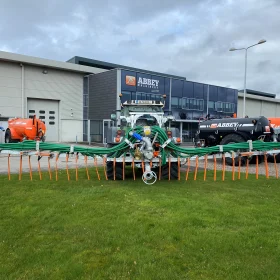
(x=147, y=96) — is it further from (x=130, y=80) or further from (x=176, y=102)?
(x=176, y=102)

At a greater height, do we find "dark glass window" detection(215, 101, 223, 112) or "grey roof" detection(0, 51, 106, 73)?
"grey roof" detection(0, 51, 106, 73)

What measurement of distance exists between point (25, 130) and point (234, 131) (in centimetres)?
1165

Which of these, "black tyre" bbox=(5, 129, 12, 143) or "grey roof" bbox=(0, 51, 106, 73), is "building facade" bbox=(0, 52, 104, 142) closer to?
"grey roof" bbox=(0, 51, 106, 73)

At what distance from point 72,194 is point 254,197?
3.67 metres

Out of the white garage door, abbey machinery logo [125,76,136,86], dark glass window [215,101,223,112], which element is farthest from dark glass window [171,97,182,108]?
the white garage door

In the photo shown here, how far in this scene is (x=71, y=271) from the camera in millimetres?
3041

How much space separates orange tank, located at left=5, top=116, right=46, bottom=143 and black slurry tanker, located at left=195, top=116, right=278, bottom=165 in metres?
9.43

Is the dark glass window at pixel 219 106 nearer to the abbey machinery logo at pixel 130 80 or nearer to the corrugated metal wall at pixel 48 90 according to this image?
the abbey machinery logo at pixel 130 80

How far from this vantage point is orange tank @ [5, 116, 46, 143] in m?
17.1

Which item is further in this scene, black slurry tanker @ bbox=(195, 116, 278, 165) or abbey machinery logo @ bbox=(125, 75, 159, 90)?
abbey machinery logo @ bbox=(125, 75, 159, 90)

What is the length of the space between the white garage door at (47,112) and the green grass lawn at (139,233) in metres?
20.7

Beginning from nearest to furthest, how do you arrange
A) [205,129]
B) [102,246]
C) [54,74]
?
1. [102,246]
2. [205,129]
3. [54,74]

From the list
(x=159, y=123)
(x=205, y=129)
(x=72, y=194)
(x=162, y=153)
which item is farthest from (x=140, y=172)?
(x=205, y=129)

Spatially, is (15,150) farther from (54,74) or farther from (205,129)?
(54,74)
